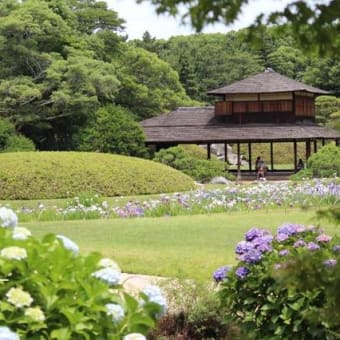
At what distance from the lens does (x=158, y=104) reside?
4397 cm

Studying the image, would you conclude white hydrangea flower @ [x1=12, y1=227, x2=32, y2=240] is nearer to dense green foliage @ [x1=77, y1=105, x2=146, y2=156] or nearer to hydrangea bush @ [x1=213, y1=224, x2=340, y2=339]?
hydrangea bush @ [x1=213, y1=224, x2=340, y2=339]

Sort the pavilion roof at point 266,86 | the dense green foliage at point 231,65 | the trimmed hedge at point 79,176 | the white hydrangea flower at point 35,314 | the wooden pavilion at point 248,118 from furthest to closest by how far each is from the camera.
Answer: the dense green foliage at point 231,65 → the pavilion roof at point 266,86 → the wooden pavilion at point 248,118 → the trimmed hedge at point 79,176 → the white hydrangea flower at point 35,314

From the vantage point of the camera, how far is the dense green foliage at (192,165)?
3138 centimetres

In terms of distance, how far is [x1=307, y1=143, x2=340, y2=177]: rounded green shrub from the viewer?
29109mm

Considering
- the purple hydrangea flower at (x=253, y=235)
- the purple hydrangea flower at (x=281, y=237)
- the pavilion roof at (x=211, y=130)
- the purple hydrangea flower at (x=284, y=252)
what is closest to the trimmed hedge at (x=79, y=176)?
the pavilion roof at (x=211, y=130)

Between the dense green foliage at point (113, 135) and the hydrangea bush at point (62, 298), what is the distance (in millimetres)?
29308

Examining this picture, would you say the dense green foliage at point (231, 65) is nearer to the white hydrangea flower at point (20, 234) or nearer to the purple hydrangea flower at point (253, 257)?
the purple hydrangea flower at point (253, 257)

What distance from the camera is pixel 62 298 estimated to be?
9.53 ft

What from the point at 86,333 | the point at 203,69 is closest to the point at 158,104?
the point at 203,69

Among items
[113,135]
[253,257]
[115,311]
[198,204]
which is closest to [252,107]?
[113,135]

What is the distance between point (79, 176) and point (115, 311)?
2260 cm

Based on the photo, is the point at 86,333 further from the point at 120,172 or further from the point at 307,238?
the point at 120,172

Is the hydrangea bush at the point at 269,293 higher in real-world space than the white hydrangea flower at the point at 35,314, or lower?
lower

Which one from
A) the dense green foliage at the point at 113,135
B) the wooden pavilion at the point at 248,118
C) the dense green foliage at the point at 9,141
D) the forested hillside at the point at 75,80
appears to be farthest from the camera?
the wooden pavilion at the point at 248,118
